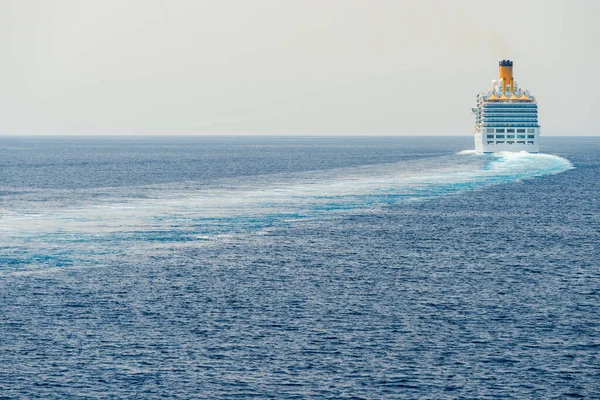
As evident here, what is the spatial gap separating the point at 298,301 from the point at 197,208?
156ft

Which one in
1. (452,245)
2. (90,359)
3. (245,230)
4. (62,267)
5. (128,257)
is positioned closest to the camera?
(90,359)

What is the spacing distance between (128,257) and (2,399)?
28.1m

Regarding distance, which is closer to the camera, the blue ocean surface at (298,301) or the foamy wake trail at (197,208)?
the blue ocean surface at (298,301)

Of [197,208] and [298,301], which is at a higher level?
[197,208]

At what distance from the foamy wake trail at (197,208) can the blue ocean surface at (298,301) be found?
390 mm

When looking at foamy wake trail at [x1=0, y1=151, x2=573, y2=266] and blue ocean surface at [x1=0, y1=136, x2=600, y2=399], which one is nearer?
blue ocean surface at [x1=0, y1=136, x2=600, y2=399]

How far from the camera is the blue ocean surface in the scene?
31.9m

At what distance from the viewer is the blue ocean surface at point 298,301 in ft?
105

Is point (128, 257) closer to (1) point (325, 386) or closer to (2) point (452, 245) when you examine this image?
(2) point (452, 245)

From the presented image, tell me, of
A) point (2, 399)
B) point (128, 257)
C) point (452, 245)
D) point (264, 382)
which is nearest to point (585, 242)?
point (452, 245)

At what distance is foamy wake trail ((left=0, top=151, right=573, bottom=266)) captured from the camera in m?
64.1

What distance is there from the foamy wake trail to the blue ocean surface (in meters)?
0.39

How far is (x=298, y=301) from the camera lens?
4412cm

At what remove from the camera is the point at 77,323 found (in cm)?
3938
